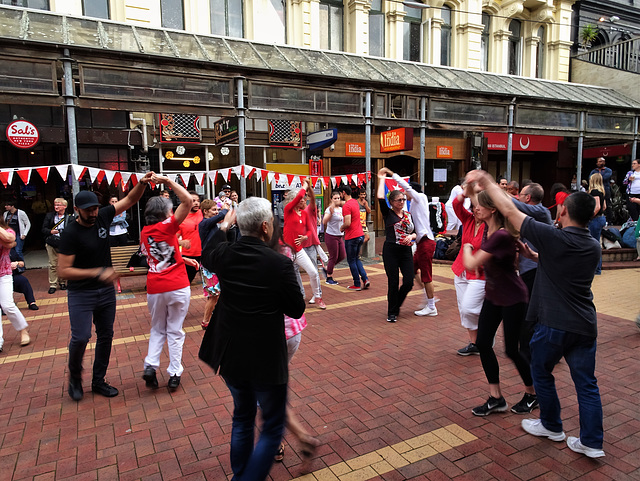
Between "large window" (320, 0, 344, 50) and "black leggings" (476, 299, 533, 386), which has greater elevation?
"large window" (320, 0, 344, 50)

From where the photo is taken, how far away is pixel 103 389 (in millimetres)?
4254

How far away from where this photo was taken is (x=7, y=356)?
5367 mm

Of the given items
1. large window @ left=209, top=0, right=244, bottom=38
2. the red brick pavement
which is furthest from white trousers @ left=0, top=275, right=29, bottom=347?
A: large window @ left=209, top=0, right=244, bottom=38

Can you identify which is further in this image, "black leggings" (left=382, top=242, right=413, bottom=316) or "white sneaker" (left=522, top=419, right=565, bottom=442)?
"black leggings" (left=382, top=242, right=413, bottom=316)

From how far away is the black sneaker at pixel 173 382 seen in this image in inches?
170

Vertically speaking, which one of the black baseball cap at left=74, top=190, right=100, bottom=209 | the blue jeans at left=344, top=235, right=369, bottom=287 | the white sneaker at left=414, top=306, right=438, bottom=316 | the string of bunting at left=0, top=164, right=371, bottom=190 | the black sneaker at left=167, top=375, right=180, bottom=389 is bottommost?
the white sneaker at left=414, top=306, right=438, bottom=316

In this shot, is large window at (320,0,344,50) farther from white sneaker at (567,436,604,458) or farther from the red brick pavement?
white sneaker at (567,436,604,458)

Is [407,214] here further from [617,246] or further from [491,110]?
[491,110]

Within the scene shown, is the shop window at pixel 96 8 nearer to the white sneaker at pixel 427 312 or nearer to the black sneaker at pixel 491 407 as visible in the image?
the white sneaker at pixel 427 312

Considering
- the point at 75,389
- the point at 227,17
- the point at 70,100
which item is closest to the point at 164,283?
the point at 75,389

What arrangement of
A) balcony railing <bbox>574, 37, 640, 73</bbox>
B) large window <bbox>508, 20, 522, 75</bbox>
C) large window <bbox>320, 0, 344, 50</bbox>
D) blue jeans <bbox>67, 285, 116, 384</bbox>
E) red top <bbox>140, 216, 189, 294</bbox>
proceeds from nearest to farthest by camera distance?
blue jeans <bbox>67, 285, 116, 384</bbox>, red top <bbox>140, 216, 189, 294</bbox>, large window <bbox>320, 0, 344, 50</bbox>, balcony railing <bbox>574, 37, 640, 73</bbox>, large window <bbox>508, 20, 522, 75</bbox>

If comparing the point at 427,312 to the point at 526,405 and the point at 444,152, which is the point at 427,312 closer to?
the point at 526,405

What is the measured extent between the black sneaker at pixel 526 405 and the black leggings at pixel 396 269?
9.01 ft

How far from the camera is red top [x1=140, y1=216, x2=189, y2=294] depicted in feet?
13.7
